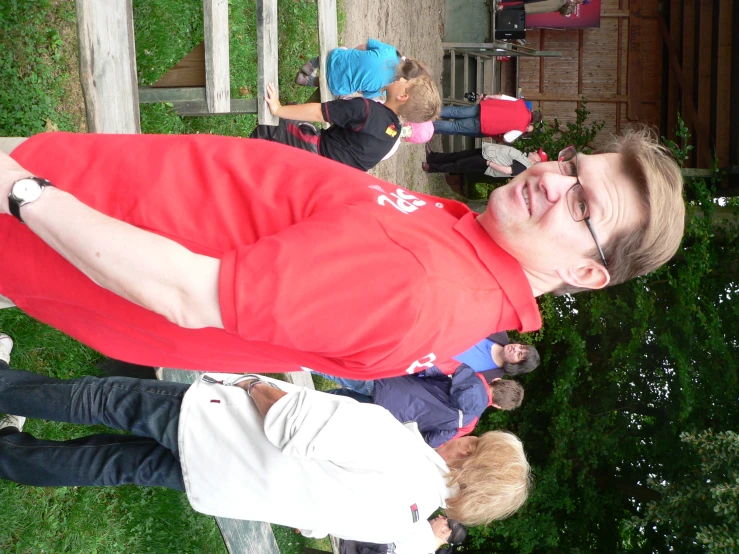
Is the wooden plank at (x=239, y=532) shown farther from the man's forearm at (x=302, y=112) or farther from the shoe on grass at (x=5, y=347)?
the man's forearm at (x=302, y=112)

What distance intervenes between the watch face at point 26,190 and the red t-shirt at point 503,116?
772cm

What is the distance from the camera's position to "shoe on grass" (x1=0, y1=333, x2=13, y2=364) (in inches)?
130

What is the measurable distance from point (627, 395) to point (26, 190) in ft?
25.5

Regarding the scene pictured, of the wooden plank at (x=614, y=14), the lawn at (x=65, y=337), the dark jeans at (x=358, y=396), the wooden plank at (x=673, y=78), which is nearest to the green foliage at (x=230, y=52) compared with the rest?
the lawn at (x=65, y=337)

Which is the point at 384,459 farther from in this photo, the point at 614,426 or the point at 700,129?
the point at 700,129

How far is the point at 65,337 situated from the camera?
150 inches

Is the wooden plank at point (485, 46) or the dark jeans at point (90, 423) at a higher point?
the wooden plank at point (485, 46)

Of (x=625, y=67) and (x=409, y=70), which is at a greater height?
(x=625, y=67)

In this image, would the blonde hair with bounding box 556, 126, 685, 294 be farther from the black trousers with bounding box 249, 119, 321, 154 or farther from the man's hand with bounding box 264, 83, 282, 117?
the black trousers with bounding box 249, 119, 321, 154

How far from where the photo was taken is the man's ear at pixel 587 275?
6.75 feet

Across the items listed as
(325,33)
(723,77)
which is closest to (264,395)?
(325,33)

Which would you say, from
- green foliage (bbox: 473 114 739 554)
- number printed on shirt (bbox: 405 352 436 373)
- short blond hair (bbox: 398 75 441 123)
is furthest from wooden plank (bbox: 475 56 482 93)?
number printed on shirt (bbox: 405 352 436 373)

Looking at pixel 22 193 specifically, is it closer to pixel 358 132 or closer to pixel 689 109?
pixel 358 132

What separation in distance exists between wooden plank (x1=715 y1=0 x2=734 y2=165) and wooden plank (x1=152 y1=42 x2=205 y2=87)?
8484 mm
